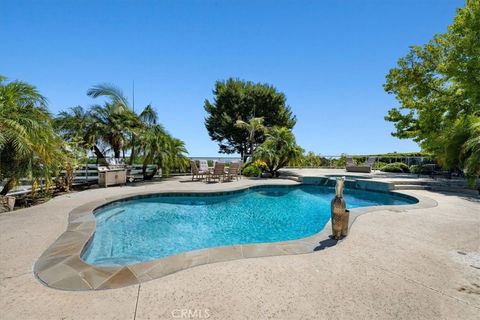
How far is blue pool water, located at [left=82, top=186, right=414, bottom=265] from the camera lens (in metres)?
4.39

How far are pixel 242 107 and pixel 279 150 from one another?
13.8 meters

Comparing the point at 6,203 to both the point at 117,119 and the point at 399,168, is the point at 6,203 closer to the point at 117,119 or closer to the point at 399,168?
the point at 117,119

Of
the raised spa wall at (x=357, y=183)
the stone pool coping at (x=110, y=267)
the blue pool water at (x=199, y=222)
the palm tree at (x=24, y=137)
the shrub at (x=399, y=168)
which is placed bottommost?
the blue pool water at (x=199, y=222)

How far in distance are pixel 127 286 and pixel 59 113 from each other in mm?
11868

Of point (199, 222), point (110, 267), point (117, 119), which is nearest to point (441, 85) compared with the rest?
point (199, 222)

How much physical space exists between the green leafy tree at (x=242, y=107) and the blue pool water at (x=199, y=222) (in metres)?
17.7

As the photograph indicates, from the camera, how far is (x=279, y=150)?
1397cm

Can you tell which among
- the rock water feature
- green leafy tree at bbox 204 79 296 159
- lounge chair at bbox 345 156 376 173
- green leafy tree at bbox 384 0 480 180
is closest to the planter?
the rock water feature

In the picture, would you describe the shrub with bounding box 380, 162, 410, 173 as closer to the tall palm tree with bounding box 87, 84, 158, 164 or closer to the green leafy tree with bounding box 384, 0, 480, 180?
the green leafy tree with bounding box 384, 0, 480, 180

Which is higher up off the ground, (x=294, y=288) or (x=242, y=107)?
(x=242, y=107)

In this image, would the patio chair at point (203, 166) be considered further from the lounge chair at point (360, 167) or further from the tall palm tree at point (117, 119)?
the lounge chair at point (360, 167)

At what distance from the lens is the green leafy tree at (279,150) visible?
45.3ft

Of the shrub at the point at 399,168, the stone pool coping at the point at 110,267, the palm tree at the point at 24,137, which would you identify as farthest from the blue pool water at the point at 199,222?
the shrub at the point at 399,168

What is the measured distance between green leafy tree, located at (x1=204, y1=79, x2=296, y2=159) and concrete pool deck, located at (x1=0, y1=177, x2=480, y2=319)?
23.6 metres
